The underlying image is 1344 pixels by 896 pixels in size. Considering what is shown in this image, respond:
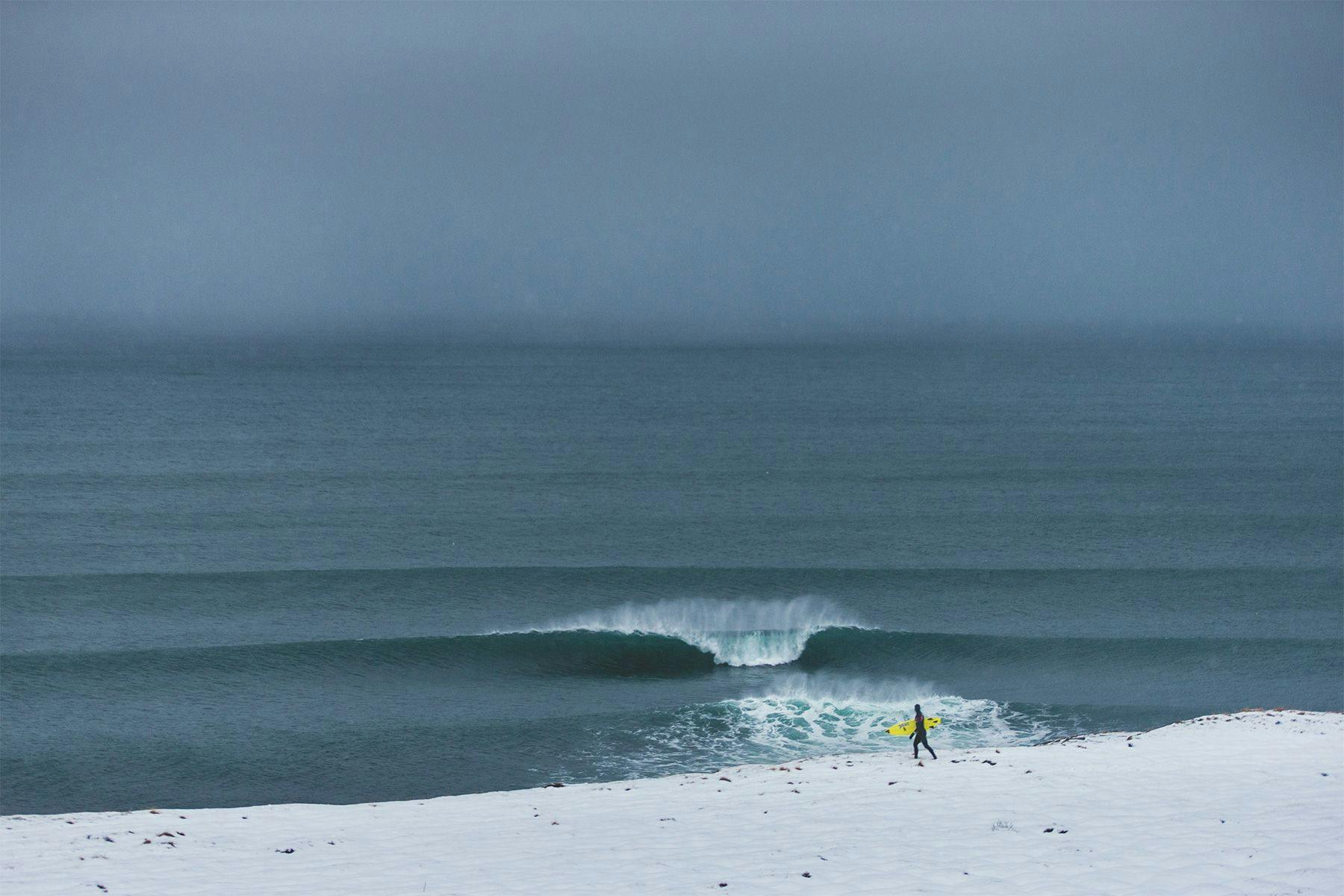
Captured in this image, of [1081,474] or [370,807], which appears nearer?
[370,807]

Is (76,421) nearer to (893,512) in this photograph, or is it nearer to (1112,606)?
(893,512)

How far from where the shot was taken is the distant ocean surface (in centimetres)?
2681

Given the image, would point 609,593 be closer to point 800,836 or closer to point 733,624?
point 733,624

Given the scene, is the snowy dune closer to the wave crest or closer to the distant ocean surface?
the distant ocean surface

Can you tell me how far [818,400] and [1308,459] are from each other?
49.2 metres

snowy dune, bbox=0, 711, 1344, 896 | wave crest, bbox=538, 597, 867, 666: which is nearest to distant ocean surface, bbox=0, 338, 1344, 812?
wave crest, bbox=538, 597, 867, 666

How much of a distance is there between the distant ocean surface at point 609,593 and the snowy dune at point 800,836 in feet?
19.9

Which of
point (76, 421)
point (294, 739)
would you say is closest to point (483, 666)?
point (294, 739)

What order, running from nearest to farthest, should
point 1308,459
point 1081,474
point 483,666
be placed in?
point 483,666, point 1081,474, point 1308,459

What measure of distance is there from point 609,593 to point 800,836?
25098 mm

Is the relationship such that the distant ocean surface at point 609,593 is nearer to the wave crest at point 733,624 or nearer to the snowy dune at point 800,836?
the wave crest at point 733,624

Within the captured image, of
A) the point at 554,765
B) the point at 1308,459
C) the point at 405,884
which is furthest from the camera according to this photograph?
the point at 1308,459

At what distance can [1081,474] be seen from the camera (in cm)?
6662

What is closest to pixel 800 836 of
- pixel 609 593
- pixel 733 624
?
pixel 733 624
